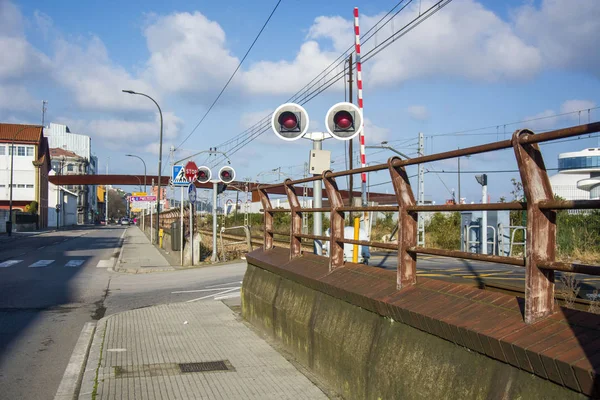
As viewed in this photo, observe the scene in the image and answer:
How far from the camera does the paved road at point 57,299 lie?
7.01 meters

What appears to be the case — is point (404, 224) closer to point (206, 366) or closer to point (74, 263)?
point (206, 366)

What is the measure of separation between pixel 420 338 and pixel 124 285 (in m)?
13.6

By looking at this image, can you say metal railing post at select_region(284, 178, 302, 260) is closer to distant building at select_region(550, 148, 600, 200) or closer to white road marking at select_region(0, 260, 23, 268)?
white road marking at select_region(0, 260, 23, 268)

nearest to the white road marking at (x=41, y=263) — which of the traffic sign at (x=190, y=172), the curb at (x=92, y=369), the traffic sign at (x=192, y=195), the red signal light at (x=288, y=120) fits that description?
the traffic sign at (x=192, y=195)

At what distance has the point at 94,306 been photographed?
1246 cm

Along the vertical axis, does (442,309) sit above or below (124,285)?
above

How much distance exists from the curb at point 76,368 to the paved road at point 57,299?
10 centimetres

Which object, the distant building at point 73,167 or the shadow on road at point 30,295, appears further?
the distant building at point 73,167

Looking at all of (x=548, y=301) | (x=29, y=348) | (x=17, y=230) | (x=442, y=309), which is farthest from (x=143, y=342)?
(x=17, y=230)

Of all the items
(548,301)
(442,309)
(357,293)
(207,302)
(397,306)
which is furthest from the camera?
(207,302)

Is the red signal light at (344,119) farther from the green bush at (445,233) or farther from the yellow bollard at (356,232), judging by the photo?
the green bush at (445,233)

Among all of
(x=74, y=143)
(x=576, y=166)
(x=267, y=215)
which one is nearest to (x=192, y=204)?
(x=267, y=215)

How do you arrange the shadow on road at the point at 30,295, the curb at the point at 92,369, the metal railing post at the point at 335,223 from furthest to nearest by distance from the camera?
the shadow on road at the point at 30,295 → the metal railing post at the point at 335,223 → the curb at the point at 92,369

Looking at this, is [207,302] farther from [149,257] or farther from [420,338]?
[149,257]
